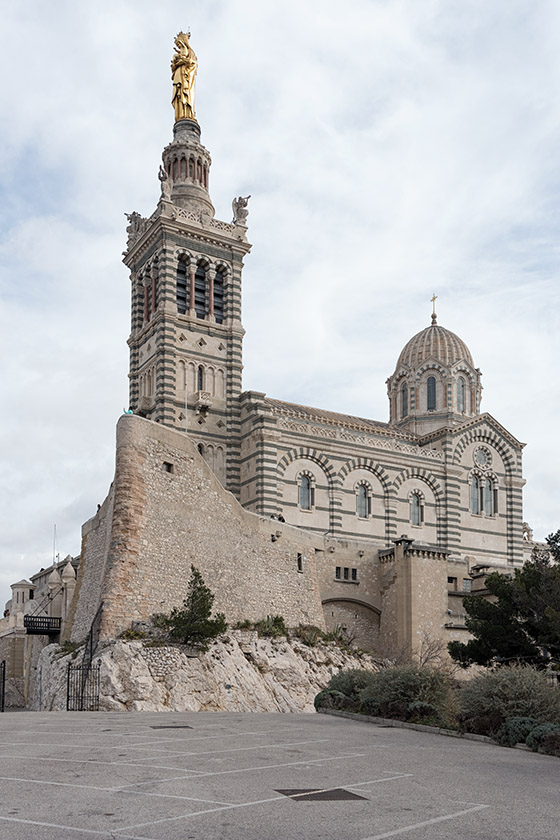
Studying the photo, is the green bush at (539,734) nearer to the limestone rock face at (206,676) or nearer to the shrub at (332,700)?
the shrub at (332,700)

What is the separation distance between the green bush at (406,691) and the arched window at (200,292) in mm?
32001

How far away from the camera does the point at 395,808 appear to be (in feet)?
32.6

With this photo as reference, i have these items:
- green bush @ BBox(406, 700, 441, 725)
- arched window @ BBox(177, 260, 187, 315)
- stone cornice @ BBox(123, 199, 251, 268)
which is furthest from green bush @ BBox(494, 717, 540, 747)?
stone cornice @ BBox(123, 199, 251, 268)

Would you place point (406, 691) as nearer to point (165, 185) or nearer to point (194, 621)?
point (194, 621)

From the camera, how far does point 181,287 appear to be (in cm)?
4922

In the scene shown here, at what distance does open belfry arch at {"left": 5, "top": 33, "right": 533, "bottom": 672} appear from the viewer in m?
32.3

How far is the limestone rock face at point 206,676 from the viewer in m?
24.8

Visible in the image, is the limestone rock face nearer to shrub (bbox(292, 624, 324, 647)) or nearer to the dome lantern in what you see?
shrub (bbox(292, 624, 324, 647))

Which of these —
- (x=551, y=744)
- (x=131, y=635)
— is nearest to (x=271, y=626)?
(x=131, y=635)

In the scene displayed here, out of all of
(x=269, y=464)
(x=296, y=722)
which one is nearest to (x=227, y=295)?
(x=269, y=464)

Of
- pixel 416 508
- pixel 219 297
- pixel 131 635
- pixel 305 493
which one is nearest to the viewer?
pixel 131 635

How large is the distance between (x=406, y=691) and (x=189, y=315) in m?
31.9

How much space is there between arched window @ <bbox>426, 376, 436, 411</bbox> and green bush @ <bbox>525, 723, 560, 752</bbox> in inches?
1701

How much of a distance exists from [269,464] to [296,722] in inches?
1046
